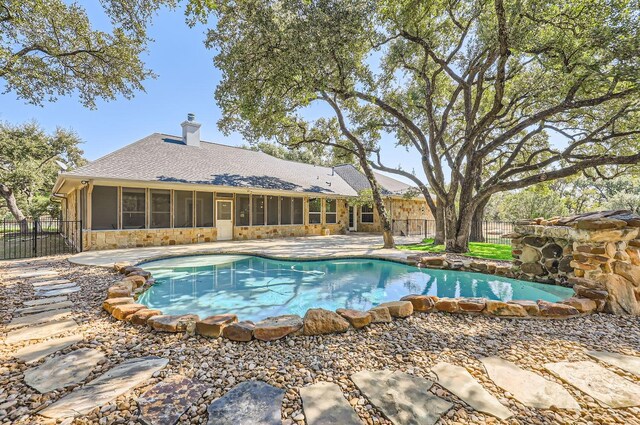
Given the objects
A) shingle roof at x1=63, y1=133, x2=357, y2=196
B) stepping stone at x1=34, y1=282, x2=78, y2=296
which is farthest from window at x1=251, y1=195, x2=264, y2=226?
stepping stone at x1=34, y1=282, x2=78, y2=296

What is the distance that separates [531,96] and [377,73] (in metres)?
5.75

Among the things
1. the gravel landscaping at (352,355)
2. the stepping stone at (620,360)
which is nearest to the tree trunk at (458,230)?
the gravel landscaping at (352,355)

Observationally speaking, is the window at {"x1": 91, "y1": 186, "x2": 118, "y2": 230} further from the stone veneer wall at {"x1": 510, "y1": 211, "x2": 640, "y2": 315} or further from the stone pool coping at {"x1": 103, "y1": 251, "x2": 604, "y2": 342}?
the stone veneer wall at {"x1": 510, "y1": 211, "x2": 640, "y2": 315}

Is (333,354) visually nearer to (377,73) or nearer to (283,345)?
(283,345)

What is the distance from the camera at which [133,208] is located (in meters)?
10.6

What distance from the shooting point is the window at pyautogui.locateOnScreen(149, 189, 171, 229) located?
1104cm

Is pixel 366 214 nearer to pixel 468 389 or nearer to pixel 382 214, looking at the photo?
pixel 382 214

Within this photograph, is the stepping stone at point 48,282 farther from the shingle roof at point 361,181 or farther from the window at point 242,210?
the shingle roof at point 361,181

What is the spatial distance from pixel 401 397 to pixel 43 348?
10.8 feet

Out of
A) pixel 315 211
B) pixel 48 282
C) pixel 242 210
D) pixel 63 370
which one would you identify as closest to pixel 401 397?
pixel 63 370

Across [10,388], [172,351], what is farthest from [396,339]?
[10,388]

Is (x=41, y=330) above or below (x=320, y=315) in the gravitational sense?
below

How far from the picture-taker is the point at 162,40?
8445 millimetres

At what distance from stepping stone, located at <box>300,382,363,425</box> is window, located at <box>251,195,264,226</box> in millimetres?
12085
